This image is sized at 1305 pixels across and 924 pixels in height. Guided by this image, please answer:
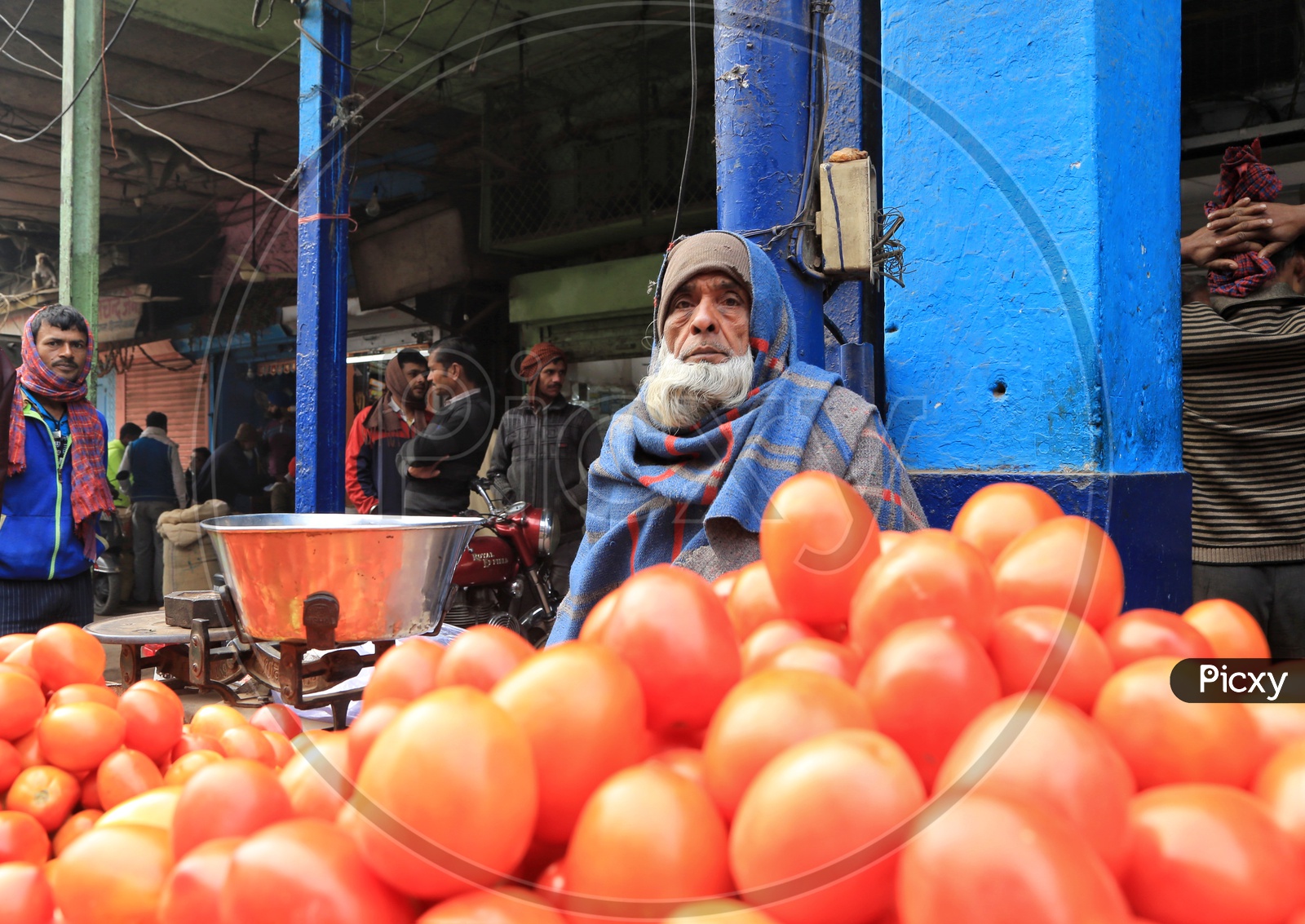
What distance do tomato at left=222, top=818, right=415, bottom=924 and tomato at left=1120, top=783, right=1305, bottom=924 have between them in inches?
16.8

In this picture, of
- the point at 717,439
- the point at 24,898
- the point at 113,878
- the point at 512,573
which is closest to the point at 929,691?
the point at 113,878

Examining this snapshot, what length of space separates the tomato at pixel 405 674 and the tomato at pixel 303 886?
178 mm

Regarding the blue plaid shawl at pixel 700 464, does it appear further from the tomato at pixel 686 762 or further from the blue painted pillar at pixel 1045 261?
the tomato at pixel 686 762

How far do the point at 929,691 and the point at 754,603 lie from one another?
1.01 feet

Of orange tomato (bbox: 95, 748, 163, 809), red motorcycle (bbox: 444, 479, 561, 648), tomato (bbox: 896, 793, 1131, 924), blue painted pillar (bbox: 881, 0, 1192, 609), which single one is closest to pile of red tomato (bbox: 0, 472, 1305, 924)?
tomato (bbox: 896, 793, 1131, 924)

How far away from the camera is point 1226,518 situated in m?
2.60

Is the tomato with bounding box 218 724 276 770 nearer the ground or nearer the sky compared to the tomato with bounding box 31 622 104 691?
nearer the ground

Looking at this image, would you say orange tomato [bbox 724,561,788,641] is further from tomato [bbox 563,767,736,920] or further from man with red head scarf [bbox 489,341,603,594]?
man with red head scarf [bbox 489,341,603,594]

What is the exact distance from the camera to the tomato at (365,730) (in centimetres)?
59

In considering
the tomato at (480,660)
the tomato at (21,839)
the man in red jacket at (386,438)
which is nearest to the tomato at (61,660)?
the tomato at (21,839)

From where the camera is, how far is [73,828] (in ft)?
3.89

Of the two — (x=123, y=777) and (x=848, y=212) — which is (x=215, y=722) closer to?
(x=123, y=777)

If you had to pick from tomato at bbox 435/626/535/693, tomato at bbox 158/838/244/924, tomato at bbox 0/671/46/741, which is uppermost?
tomato at bbox 435/626/535/693

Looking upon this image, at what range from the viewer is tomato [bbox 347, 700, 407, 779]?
586 millimetres
